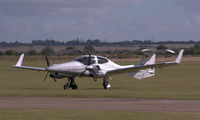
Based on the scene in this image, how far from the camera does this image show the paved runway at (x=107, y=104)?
74.9ft

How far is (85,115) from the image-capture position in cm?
2036

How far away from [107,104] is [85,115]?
4549 mm

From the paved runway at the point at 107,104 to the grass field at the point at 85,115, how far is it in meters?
1.52

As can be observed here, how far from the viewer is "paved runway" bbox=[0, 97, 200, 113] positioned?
74.9 feet

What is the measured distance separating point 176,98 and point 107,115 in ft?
27.6

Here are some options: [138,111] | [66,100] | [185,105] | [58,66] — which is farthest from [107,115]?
[58,66]

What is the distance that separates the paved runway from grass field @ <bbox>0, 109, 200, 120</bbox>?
1517 mm

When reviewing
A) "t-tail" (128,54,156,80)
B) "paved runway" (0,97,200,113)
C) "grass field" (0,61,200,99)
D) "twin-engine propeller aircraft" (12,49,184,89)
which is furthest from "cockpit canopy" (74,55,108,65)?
"paved runway" (0,97,200,113)

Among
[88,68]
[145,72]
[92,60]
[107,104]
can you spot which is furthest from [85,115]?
[145,72]

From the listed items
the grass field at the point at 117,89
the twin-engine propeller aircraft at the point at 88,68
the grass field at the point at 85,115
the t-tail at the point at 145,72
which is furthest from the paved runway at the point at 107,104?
the t-tail at the point at 145,72

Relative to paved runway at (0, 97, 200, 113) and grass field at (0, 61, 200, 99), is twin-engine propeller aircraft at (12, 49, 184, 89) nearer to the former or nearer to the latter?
grass field at (0, 61, 200, 99)

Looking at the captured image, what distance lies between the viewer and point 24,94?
31141 millimetres

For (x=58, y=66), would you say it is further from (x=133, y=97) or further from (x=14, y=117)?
(x=14, y=117)

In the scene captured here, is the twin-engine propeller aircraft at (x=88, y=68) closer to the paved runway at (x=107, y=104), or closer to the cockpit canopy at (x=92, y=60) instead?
the cockpit canopy at (x=92, y=60)
